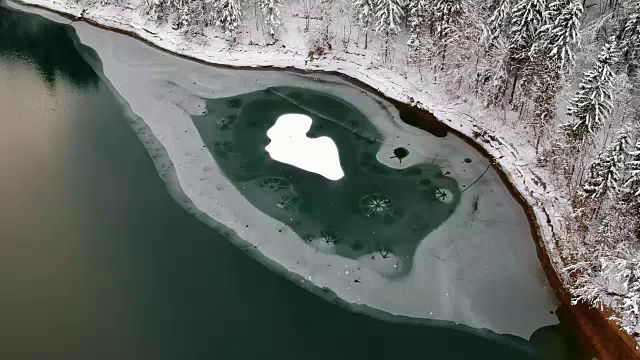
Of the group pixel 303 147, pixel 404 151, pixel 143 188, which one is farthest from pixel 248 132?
pixel 404 151

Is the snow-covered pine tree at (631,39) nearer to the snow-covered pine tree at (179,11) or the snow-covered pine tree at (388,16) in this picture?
the snow-covered pine tree at (388,16)

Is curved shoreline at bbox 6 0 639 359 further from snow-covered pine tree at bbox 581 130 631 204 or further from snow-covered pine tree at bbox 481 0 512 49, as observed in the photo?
snow-covered pine tree at bbox 481 0 512 49

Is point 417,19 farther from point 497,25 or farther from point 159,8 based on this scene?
point 159,8

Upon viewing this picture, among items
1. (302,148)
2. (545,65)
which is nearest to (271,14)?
(302,148)

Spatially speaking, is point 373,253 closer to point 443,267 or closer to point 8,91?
point 443,267

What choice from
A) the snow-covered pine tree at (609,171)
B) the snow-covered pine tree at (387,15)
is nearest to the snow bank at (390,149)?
the snow-covered pine tree at (387,15)
